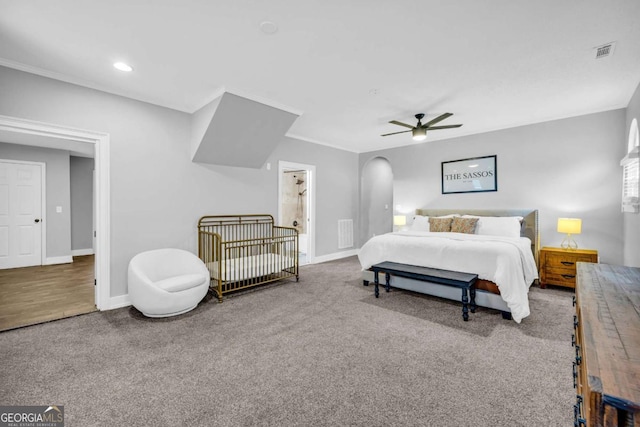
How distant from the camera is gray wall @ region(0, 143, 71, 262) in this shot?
5680 millimetres

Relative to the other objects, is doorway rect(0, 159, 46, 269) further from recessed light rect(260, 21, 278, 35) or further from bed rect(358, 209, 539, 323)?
bed rect(358, 209, 539, 323)

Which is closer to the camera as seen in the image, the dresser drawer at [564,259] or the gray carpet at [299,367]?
the gray carpet at [299,367]

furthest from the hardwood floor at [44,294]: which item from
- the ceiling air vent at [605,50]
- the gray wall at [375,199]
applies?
the ceiling air vent at [605,50]

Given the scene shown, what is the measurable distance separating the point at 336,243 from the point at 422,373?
174 inches

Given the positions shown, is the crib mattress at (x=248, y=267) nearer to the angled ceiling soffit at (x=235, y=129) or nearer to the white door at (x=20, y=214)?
the angled ceiling soffit at (x=235, y=129)

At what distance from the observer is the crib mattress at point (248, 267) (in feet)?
12.2

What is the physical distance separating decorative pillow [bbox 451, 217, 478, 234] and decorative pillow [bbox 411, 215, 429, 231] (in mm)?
584

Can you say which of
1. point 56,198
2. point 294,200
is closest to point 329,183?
point 294,200

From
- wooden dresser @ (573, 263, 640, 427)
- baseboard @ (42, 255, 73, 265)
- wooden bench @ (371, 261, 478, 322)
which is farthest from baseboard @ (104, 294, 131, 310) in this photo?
wooden dresser @ (573, 263, 640, 427)

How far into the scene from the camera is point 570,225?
3898 millimetres

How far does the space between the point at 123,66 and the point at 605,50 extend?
4497mm

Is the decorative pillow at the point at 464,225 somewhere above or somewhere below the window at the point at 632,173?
below

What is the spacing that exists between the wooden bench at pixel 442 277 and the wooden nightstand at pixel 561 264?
1722 mm

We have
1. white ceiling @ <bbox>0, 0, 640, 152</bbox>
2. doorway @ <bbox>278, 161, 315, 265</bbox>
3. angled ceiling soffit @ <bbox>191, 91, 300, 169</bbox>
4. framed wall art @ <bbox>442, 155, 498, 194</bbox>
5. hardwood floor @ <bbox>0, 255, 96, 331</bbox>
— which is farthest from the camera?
doorway @ <bbox>278, 161, 315, 265</bbox>
